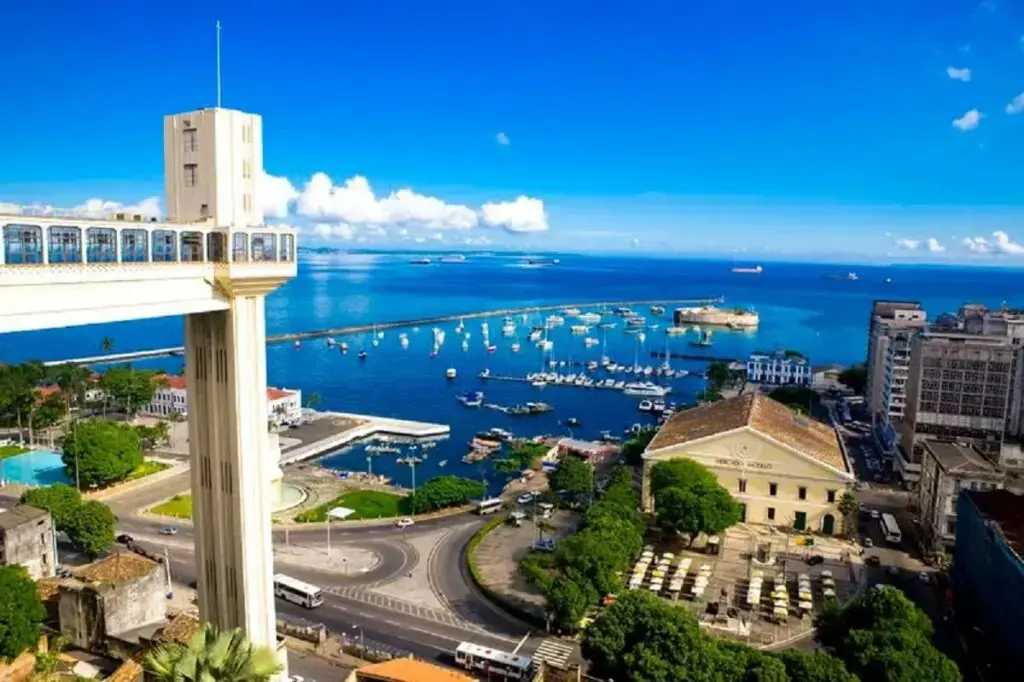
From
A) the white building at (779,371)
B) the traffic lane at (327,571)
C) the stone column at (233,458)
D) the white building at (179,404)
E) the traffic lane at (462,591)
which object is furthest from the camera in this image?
the white building at (779,371)

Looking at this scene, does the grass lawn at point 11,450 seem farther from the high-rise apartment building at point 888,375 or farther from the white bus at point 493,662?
the high-rise apartment building at point 888,375

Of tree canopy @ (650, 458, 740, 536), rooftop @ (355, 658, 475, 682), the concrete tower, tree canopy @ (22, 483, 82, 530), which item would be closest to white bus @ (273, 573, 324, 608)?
rooftop @ (355, 658, 475, 682)

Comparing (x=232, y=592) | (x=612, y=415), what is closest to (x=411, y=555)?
(x=232, y=592)

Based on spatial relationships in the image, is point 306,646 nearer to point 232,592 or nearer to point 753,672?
point 232,592

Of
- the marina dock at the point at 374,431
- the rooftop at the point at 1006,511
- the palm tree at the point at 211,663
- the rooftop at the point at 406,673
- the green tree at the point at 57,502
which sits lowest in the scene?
the marina dock at the point at 374,431

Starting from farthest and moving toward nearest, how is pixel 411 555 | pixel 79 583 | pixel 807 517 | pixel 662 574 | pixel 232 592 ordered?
pixel 807 517 → pixel 411 555 → pixel 662 574 → pixel 79 583 → pixel 232 592

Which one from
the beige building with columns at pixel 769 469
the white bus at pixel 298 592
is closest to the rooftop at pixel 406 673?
the white bus at pixel 298 592

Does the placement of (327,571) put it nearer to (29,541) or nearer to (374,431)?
(29,541)
